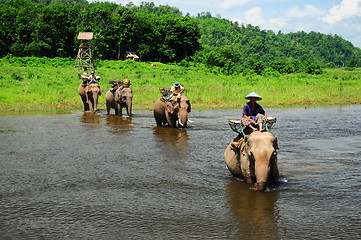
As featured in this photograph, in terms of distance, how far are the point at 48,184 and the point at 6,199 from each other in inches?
44.5

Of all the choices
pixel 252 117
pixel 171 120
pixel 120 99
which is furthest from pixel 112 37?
pixel 252 117

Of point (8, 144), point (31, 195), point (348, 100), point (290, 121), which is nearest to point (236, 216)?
point (31, 195)

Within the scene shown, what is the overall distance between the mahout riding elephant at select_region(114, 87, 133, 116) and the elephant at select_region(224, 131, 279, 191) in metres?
13.2

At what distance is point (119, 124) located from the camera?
1969 centimetres

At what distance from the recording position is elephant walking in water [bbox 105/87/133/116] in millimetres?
22062

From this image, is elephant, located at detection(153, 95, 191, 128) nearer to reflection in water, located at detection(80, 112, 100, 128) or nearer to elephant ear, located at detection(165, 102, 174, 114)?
elephant ear, located at detection(165, 102, 174, 114)

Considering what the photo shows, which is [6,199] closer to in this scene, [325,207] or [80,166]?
[80,166]

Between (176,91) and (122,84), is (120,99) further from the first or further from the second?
(176,91)

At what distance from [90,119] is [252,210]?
14972 millimetres

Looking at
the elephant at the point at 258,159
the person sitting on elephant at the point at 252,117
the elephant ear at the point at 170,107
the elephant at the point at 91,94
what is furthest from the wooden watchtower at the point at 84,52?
the elephant at the point at 258,159

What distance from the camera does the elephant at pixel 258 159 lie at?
320 inches

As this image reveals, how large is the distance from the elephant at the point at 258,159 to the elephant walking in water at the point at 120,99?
1320 centimetres

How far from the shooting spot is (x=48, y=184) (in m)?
9.41

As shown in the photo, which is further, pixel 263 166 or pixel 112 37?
pixel 112 37
